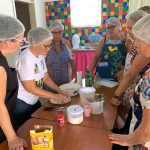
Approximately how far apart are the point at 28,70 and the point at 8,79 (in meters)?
0.29

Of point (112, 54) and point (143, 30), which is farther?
point (112, 54)

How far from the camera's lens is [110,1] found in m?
4.25

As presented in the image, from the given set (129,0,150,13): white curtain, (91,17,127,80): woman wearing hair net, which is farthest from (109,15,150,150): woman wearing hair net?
(129,0,150,13): white curtain

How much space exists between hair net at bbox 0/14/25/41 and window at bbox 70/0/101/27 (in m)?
3.59

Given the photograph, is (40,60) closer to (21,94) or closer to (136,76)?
(21,94)

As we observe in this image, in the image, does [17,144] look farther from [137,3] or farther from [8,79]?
[137,3]

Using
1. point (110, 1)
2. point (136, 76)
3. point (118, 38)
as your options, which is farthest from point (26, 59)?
point (110, 1)

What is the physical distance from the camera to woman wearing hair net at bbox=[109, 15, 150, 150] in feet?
3.00

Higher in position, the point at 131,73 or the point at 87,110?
the point at 131,73

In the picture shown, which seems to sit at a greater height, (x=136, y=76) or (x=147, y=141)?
(x=136, y=76)

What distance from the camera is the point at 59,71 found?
7.83 feet

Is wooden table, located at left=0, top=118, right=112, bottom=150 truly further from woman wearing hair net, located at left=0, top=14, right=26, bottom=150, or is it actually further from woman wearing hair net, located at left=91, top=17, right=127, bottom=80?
woman wearing hair net, located at left=91, top=17, right=127, bottom=80

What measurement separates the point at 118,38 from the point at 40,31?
3.56ft

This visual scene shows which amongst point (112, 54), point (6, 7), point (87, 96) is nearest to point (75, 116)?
point (87, 96)
